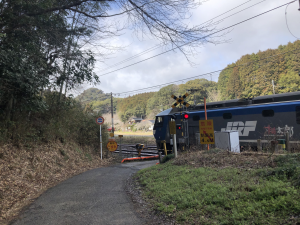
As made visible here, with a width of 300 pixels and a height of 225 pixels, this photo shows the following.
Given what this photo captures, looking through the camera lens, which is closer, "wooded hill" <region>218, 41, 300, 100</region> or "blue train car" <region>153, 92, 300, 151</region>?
"blue train car" <region>153, 92, 300, 151</region>

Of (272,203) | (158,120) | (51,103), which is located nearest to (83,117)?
(51,103)

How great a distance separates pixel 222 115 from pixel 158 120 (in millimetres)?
5371

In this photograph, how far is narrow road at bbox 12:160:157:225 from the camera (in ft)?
15.1

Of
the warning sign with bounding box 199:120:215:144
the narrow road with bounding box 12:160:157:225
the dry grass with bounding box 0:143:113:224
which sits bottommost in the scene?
the narrow road with bounding box 12:160:157:225

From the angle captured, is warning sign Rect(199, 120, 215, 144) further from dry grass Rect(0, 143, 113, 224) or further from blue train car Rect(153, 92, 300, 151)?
dry grass Rect(0, 143, 113, 224)

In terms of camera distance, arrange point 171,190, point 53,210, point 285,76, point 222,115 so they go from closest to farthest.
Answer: point 53,210 → point 171,190 → point 222,115 → point 285,76

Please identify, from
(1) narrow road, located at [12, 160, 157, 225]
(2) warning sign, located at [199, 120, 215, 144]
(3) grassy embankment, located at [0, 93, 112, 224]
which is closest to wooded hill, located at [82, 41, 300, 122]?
(3) grassy embankment, located at [0, 93, 112, 224]

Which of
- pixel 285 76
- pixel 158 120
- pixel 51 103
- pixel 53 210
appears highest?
pixel 285 76

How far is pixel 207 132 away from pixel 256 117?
5301mm

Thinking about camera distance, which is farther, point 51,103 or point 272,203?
point 51,103

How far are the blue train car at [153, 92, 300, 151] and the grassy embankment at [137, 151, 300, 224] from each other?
15.6 ft

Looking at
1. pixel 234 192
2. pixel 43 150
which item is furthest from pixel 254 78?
pixel 234 192

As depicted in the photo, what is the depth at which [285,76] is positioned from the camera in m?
37.1

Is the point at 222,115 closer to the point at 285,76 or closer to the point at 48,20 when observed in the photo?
the point at 48,20
